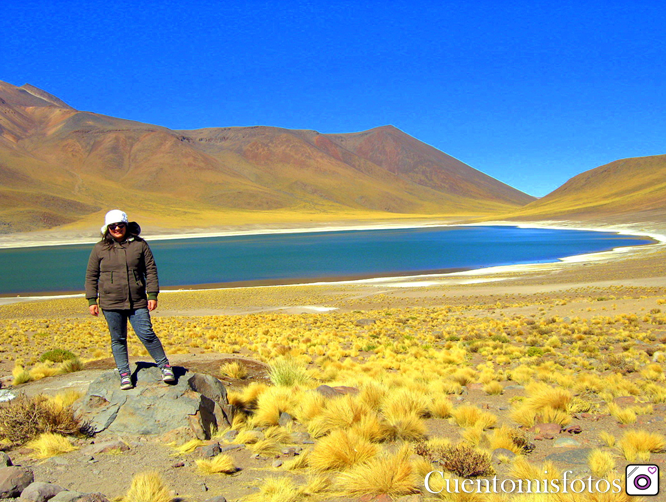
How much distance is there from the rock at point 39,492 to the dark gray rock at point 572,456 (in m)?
4.01

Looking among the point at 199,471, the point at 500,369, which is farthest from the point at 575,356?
the point at 199,471

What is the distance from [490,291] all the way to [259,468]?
22.4 m

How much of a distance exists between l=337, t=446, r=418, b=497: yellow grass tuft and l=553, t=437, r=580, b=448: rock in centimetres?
184

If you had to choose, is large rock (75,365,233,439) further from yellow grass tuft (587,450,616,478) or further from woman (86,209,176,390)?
yellow grass tuft (587,450,616,478)

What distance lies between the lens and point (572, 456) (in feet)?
14.9

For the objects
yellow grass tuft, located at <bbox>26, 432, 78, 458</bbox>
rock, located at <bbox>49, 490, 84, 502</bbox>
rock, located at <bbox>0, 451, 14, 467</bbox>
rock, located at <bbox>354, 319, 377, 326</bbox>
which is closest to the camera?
rock, located at <bbox>49, 490, 84, 502</bbox>

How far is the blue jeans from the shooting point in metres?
5.30

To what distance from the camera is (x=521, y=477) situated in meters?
4.03

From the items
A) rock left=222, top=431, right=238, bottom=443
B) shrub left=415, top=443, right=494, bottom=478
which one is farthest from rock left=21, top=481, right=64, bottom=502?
shrub left=415, top=443, right=494, bottom=478

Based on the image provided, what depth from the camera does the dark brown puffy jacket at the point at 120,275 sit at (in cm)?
519

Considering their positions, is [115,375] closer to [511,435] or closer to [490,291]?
[511,435]

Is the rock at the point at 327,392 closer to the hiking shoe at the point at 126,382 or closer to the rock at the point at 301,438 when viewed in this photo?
the rock at the point at 301,438

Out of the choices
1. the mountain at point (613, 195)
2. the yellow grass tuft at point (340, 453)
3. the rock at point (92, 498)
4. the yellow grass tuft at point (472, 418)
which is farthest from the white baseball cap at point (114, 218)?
the mountain at point (613, 195)

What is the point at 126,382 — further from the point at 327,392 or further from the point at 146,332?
the point at 327,392
